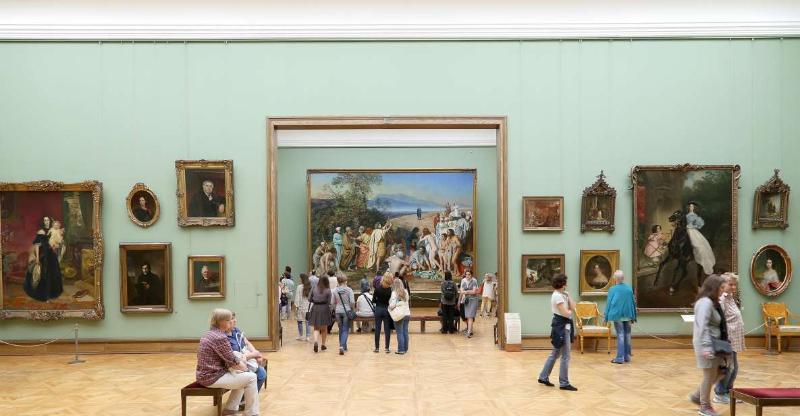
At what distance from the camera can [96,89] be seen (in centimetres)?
1412

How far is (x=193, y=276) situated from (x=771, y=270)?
1210cm

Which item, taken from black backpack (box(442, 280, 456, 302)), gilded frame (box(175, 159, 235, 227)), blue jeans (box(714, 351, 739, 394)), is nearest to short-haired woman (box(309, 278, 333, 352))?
gilded frame (box(175, 159, 235, 227))

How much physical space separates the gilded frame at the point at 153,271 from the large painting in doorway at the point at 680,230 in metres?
9.74

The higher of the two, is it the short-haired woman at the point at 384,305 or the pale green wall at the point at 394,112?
the pale green wall at the point at 394,112

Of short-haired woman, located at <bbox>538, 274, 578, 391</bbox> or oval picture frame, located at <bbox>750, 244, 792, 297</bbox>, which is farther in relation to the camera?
oval picture frame, located at <bbox>750, 244, 792, 297</bbox>

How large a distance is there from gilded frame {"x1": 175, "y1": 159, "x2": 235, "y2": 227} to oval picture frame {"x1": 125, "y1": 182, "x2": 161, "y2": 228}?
52 centimetres

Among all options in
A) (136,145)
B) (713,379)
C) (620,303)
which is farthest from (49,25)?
(713,379)

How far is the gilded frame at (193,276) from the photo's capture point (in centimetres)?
1399

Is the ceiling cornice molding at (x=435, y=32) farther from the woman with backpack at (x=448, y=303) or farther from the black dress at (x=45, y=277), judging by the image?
the woman with backpack at (x=448, y=303)

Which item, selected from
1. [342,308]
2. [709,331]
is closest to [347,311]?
[342,308]

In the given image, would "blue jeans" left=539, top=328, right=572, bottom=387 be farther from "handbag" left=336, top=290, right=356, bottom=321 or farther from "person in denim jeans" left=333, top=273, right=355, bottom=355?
"handbag" left=336, top=290, right=356, bottom=321

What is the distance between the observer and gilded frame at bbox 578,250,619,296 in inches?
554

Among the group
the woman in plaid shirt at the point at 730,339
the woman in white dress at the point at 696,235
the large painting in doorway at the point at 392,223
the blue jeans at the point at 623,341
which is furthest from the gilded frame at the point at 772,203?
the large painting in doorway at the point at 392,223

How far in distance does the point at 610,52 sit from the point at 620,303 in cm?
531
